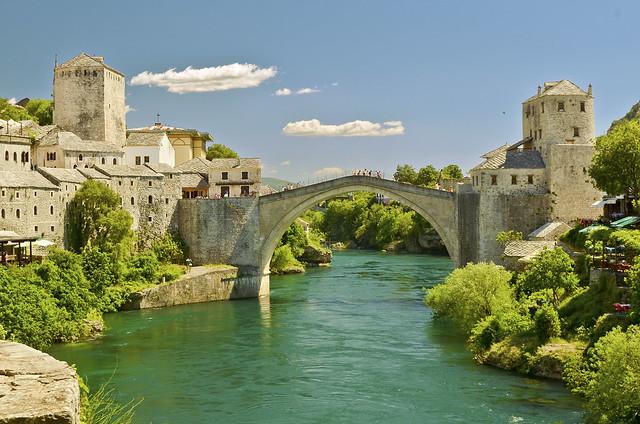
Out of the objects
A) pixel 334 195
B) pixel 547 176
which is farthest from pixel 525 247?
pixel 334 195

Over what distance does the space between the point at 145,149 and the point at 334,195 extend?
61.5 ft

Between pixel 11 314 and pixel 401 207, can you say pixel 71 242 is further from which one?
pixel 401 207

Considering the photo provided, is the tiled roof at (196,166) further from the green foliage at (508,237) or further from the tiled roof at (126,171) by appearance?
the green foliage at (508,237)

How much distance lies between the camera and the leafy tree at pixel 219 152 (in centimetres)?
8675

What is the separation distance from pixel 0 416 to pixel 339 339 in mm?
32310

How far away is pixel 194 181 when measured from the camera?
209 ft

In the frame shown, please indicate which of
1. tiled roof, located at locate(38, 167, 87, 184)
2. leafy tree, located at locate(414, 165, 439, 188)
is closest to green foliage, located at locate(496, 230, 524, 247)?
tiled roof, located at locate(38, 167, 87, 184)

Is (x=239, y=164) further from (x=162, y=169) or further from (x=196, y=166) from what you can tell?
(x=162, y=169)

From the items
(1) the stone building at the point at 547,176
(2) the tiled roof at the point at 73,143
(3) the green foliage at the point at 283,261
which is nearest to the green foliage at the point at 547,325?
(1) the stone building at the point at 547,176

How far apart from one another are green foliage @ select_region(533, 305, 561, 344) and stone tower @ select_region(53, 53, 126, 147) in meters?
43.9

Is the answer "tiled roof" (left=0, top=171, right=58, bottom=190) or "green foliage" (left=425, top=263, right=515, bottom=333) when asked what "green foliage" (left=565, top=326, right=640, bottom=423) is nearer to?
"green foliage" (left=425, top=263, right=515, bottom=333)

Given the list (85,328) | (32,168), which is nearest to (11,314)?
(85,328)

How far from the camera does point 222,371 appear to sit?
32.3 metres

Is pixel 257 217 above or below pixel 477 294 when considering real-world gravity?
above
